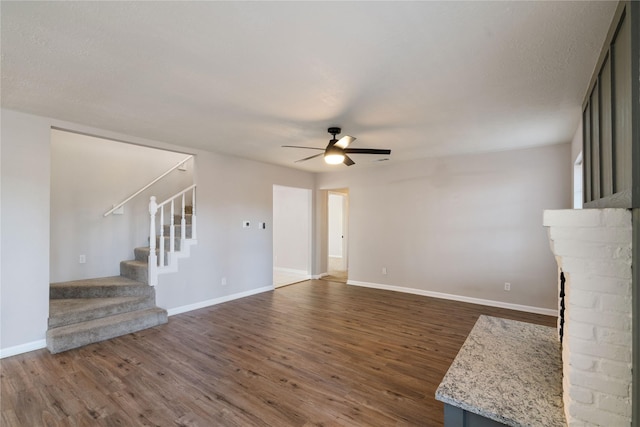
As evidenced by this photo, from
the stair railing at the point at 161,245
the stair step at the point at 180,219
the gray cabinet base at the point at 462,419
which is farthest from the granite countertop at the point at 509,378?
the stair step at the point at 180,219

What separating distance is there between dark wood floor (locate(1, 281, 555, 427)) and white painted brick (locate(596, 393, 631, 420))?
3.46ft

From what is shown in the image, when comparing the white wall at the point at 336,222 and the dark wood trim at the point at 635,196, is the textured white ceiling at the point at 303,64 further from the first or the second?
the white wall at the point at 336,222

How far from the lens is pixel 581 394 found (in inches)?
51.6

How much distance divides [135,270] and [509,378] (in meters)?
4.66

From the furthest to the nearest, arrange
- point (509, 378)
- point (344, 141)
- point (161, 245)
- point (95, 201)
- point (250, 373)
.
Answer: point (95, 201) → point (161, 245) → point (344, 141) → point (250, 373) → point (509, 378)

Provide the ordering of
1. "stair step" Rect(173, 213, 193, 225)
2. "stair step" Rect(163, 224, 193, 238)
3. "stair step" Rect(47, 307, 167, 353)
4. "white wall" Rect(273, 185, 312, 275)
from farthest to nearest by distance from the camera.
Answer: "white wall" Rect(273, 185, 312, 275) < "stair step" Rect(173, 213, 193, 225) < "stair step" Rect(163, 224, 193, 238) < "stair step" Rect(47, 307, 167, 353)

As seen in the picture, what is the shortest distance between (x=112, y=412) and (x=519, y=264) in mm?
5267

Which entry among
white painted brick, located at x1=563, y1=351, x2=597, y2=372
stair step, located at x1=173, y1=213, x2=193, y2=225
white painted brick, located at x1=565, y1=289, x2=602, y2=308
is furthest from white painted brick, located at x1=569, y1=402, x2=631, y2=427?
stair step, located at x1=173, y1=213, x2=193, y2=225

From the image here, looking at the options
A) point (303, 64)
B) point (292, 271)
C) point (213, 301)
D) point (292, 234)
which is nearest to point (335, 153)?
point (303, 64)

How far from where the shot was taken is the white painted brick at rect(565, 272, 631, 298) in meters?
1.25

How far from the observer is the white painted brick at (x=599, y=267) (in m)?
1.26

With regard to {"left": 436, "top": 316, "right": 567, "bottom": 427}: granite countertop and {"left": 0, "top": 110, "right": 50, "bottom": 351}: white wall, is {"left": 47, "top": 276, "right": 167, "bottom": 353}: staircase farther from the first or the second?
{"left": 436, "top": 316, "right": 567, "bottom": 427}: granite countertop

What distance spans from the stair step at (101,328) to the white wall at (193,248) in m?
0.26

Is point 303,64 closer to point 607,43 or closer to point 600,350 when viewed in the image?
point 607,43
